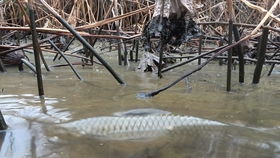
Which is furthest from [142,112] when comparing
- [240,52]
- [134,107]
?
[240,52]

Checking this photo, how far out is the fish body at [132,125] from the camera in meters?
1.75

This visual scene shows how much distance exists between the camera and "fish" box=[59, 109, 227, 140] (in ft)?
5.75

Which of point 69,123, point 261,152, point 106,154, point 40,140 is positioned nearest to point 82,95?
point 69,123

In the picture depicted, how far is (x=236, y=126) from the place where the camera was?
1891mm

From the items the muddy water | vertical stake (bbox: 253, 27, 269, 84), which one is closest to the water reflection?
the muddy water

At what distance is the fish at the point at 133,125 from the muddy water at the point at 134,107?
56 mm

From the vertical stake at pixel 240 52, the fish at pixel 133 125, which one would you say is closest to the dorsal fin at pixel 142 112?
the fish at pixel 133 125

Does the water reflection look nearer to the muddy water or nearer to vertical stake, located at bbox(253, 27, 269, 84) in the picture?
the muddy water

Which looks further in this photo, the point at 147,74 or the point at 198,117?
the point at 147,74

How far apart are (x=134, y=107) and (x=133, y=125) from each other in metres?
0.40

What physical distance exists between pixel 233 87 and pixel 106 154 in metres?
1.64

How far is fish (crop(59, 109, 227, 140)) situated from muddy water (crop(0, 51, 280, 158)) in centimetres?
6

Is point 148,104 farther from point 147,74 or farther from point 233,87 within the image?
point 147,74

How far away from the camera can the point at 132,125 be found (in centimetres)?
183
